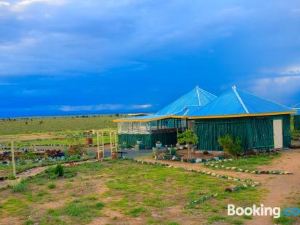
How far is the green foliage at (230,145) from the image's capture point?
23.7 metres

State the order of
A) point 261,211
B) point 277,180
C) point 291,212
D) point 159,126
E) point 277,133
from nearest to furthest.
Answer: point 291,212, point 261,211, point 277,180, point 277,133, point 159,126

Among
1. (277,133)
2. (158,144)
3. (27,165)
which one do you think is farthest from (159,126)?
(27,165)

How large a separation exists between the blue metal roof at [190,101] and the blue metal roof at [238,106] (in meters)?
5.43

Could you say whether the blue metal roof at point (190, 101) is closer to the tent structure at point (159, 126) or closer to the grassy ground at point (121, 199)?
the tent structure at point (159, 126)

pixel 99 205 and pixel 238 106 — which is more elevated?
pixel 238 106

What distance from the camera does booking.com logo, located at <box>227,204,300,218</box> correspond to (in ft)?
35.9

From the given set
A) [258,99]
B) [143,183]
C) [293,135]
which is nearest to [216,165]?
[143,183]

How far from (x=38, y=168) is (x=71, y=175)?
4.17m

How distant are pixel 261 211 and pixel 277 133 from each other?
1579cm

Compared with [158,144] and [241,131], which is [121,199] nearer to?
[241,131]

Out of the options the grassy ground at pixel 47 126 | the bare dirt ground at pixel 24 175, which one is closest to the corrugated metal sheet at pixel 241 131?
the bare dirt ground at pixel 24 175

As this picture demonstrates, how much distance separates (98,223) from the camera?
10852 mm

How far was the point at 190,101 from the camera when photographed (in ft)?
112

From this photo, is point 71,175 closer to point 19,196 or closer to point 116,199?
point 19,196
